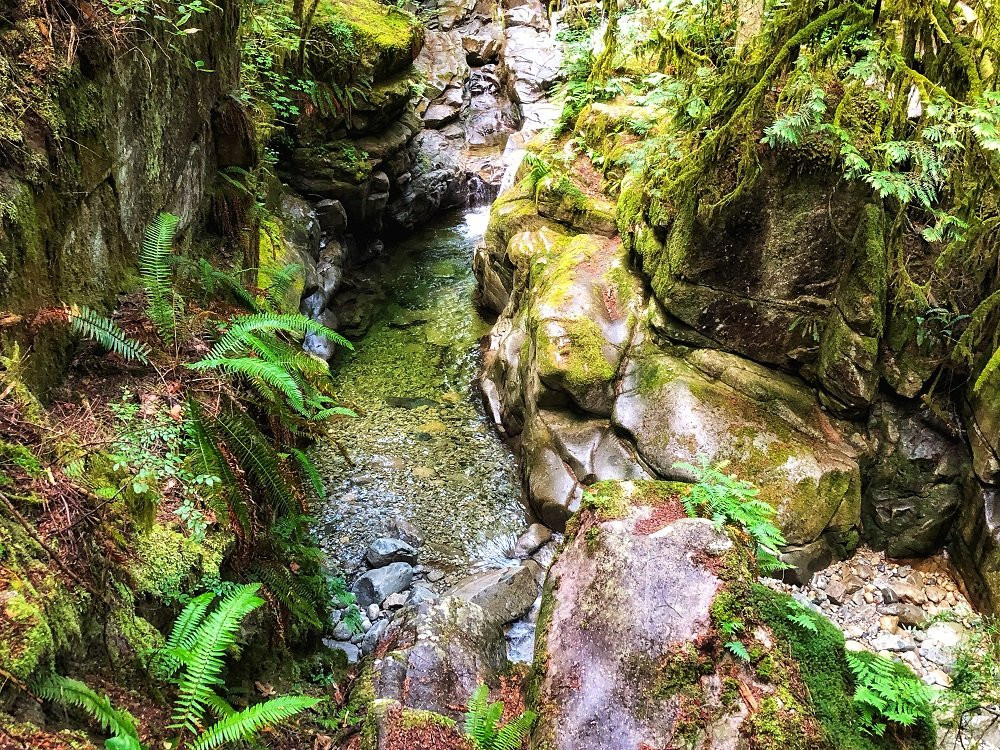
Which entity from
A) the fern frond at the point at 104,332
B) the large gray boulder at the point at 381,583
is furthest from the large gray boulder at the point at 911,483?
the fern frond at the point at 104,332

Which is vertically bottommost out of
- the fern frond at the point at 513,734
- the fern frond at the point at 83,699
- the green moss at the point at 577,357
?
the fern frond at the point at 513,734

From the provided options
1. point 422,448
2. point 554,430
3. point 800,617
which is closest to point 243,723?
point 800,617

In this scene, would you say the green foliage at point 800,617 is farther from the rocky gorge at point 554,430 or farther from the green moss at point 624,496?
the green moss at point 624,496

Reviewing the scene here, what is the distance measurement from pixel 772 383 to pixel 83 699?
606 centimetres

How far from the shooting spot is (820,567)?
5.54 meters

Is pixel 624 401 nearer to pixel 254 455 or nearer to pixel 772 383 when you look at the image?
pixel 772 383

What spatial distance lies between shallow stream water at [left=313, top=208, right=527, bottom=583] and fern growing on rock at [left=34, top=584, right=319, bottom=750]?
3.14 meters

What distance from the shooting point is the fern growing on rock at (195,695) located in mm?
2080

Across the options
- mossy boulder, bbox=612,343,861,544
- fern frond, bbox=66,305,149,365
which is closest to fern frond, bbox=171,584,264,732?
fern frond, bbox=66,305,149,365

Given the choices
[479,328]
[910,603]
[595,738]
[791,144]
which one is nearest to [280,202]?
[479,328]

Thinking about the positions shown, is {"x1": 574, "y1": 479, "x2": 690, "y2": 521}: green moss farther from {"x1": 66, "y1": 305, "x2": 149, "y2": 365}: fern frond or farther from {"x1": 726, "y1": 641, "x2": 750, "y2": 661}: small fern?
{"x1": 66, "y1": 305, "x2": 149, "y2": 365}: fern frond

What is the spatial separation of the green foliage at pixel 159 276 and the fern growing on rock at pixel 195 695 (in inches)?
69.6

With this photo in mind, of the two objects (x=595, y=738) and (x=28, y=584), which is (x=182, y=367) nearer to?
(x=28, y=584)

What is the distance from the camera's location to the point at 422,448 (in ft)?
25.8
